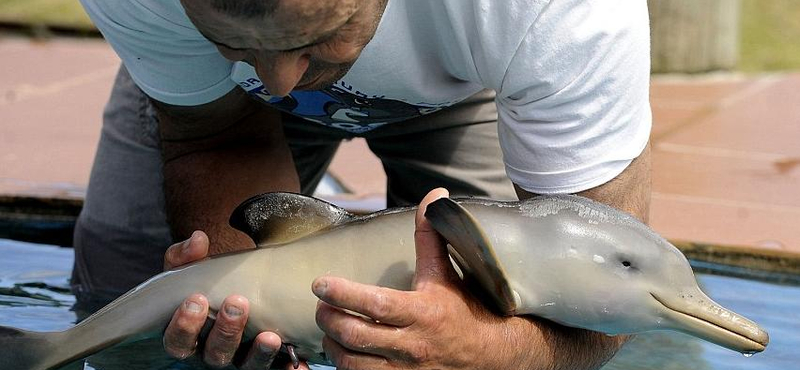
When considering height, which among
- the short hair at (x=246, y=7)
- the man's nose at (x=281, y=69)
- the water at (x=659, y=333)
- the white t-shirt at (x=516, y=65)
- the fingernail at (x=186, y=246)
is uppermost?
the short hair at (x=246, y=7)

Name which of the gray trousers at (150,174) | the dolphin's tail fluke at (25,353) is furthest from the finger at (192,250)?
the gray trousers at (150,174)

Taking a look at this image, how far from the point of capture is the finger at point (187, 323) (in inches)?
106

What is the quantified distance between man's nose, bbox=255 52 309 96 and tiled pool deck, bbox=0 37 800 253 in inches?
79.5

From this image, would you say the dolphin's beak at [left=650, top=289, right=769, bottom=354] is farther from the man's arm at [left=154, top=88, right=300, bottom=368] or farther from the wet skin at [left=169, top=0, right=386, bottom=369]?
the man's arm at [left=154, top=88, right=300, bottom=368]

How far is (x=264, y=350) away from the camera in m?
2.70

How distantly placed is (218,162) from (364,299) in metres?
1.21

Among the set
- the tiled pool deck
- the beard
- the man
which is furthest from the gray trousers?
the beard

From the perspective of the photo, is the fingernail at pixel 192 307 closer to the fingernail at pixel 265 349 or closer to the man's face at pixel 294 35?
the fingernail at pixel 265 349

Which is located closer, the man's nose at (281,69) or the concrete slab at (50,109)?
the man's nose at (281,69)

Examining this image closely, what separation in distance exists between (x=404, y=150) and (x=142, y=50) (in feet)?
3.25

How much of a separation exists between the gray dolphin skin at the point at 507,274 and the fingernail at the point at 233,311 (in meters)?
0.07

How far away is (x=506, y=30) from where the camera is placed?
2699 millimetres

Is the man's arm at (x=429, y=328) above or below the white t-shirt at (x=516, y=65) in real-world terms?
below

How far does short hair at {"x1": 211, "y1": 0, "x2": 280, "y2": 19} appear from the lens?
7.92 ft
